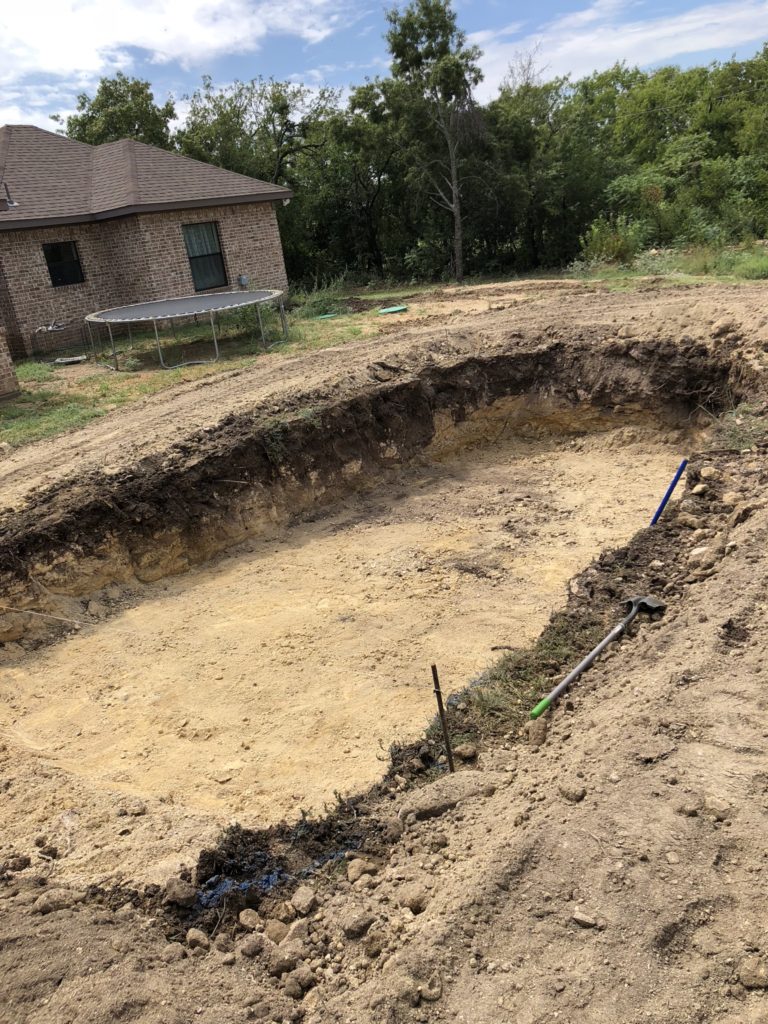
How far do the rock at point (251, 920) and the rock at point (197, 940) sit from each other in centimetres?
Answer: 20

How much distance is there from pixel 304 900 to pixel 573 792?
1.53 metres

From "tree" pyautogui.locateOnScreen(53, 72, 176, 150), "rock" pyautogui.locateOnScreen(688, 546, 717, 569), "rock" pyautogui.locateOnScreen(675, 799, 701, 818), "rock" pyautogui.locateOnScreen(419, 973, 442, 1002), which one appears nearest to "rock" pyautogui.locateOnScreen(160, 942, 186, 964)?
"rock" pyautogui.locateOnScreen(419, 973, 442, 1002)

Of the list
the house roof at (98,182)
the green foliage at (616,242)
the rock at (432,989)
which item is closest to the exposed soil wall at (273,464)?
the rock at (432,989)

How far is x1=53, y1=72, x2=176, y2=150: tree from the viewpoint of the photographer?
25.0 metres

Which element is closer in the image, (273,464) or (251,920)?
(251,920)

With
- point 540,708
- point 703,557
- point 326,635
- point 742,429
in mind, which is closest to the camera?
point 540,708

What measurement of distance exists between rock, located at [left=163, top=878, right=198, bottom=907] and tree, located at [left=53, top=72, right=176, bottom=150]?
27.2 metres

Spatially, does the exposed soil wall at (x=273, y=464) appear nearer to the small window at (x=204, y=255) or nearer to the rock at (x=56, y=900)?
the rock at (x=56, y=900)

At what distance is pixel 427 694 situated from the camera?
6289 millimetres

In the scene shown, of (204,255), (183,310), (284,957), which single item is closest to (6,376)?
(183,310)

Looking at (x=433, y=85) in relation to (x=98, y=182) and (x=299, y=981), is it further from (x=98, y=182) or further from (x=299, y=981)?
(x=299, y=981)

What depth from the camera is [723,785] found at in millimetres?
3637

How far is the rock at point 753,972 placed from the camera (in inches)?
108

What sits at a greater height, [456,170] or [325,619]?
[456,170]
